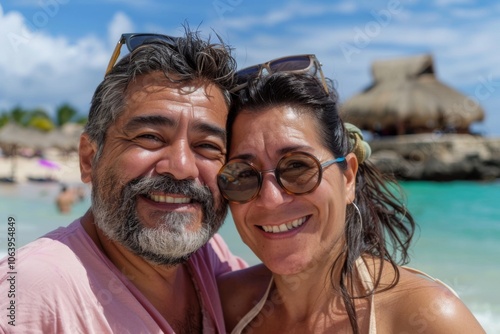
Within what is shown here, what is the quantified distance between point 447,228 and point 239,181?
15811mm

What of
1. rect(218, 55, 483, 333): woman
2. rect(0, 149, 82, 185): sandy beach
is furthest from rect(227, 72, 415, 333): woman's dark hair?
rect(0, 149, 82, 185): sandy beach

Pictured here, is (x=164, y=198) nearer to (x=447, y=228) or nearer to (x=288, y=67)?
(x=288, y=67)

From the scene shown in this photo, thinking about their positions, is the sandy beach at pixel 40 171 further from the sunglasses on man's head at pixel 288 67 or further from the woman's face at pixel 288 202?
the woman's face at pixel 288 202

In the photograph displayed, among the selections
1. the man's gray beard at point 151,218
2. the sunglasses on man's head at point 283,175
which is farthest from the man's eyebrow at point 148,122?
the sunglasses on man's head at point 283,175

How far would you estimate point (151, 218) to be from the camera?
96.1 inches

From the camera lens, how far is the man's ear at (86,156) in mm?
2670

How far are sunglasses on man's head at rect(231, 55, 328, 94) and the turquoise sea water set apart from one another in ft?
4.46

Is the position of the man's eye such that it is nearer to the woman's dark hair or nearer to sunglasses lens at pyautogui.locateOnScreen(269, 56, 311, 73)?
the woman's dark hair

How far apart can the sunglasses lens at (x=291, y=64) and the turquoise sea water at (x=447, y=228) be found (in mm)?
1405

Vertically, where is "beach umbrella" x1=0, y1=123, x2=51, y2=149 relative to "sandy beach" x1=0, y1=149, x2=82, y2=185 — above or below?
above

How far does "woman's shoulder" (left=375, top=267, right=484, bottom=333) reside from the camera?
2.20m

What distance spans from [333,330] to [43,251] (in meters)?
1.40

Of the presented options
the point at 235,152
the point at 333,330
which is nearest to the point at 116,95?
the point at 235,152

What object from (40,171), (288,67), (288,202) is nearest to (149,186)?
(288,202)
